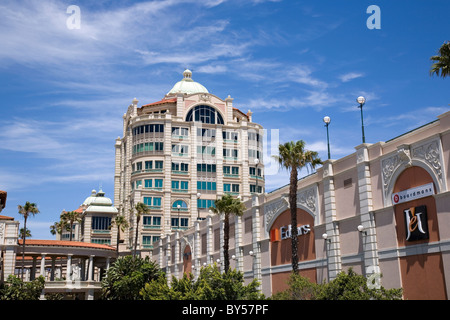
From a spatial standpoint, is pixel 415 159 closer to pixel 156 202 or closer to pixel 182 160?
pixel 156 202

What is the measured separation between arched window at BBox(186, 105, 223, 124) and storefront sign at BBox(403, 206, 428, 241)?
69820 mm

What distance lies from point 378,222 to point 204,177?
64171 millimetres

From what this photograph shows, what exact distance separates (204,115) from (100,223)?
109 feet

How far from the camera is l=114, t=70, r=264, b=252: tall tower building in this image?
94.3 m

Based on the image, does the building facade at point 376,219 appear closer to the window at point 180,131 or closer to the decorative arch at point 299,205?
the decorative arch at point 299,205

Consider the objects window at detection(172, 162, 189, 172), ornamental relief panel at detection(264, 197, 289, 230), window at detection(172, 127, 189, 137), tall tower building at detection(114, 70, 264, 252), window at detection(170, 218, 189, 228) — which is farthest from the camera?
window at detection(172, 127, 189, 137)

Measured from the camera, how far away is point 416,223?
1275 inches

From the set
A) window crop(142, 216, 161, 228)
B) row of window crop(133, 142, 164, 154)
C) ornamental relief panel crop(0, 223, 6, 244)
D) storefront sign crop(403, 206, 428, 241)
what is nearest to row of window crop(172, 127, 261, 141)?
row of window crop(133, 142, 164, 154)

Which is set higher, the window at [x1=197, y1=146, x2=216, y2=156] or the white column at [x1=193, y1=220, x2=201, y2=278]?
the window at [x1=197, y1=146, x2=216, y2=156]

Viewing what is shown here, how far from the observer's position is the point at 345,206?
3906 cm

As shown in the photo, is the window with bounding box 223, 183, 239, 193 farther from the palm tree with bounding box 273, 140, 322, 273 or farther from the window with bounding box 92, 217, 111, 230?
the palm tree with bounding box 273, 140, 322, 273
